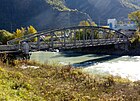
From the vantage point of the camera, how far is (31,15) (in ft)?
569

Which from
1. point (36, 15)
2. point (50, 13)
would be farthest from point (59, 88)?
point (36, 15)

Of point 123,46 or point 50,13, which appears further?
point 50,13

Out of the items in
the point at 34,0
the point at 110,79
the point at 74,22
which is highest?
the point at 34,0

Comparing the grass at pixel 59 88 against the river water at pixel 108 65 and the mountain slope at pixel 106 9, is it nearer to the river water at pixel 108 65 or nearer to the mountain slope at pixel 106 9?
the river water at pixel 108 65

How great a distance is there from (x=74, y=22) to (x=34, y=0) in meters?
33.0

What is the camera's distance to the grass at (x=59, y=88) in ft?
33.7

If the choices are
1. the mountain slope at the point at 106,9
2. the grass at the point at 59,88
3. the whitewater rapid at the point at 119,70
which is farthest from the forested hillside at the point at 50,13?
the grass at the point at 59,88

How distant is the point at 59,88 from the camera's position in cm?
1187

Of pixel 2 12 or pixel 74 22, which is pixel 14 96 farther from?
pixel 2 12

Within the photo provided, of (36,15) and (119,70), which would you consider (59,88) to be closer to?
(119,70)

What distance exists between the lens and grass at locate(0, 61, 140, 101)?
10.3 metres

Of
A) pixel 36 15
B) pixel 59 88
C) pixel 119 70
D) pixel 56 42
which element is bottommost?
pixel 119 70

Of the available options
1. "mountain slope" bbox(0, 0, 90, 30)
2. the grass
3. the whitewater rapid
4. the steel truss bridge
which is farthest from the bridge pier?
"mountain slope" bbox(0, 0, 90, 30)

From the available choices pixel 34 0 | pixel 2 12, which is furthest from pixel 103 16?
pixel 2 12
